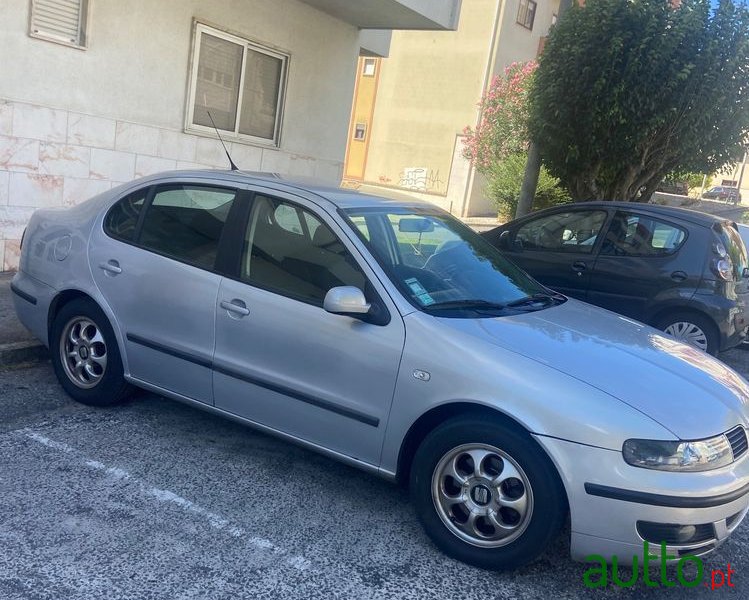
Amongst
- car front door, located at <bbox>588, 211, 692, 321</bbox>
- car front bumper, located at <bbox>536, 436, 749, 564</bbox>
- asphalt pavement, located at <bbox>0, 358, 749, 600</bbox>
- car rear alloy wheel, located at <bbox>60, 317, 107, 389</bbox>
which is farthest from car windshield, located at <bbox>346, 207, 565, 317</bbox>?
car front door, located at <bbox>588, 211, 692, 321</bbox>

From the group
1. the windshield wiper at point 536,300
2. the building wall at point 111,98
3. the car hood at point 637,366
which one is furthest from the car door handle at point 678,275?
the building wall at point 111,98

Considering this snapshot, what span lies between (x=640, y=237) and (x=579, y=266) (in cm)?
62

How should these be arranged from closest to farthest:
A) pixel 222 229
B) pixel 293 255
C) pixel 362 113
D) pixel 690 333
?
pixel 293 255
pixel 222 229
pixel 690 333
pixel 362 113

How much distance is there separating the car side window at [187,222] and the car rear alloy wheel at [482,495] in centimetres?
179

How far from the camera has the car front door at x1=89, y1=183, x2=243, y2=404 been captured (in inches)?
161

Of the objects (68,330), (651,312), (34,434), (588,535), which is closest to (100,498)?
(34,434)

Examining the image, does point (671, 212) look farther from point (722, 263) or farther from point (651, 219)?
point (722, 263)

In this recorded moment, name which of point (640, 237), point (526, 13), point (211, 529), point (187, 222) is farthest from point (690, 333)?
point (526, 13)

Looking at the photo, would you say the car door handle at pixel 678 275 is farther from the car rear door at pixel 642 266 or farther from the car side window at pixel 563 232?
the car side window at pixel 563 232

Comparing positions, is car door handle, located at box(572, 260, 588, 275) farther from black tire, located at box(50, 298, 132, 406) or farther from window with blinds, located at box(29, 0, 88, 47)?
window with blinds, located at box(29, 0, 88, 47)

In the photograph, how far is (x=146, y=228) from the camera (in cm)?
447

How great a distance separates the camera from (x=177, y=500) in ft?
11.8

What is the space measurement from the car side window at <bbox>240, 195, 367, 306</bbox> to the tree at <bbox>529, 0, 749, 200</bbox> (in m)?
6.08
